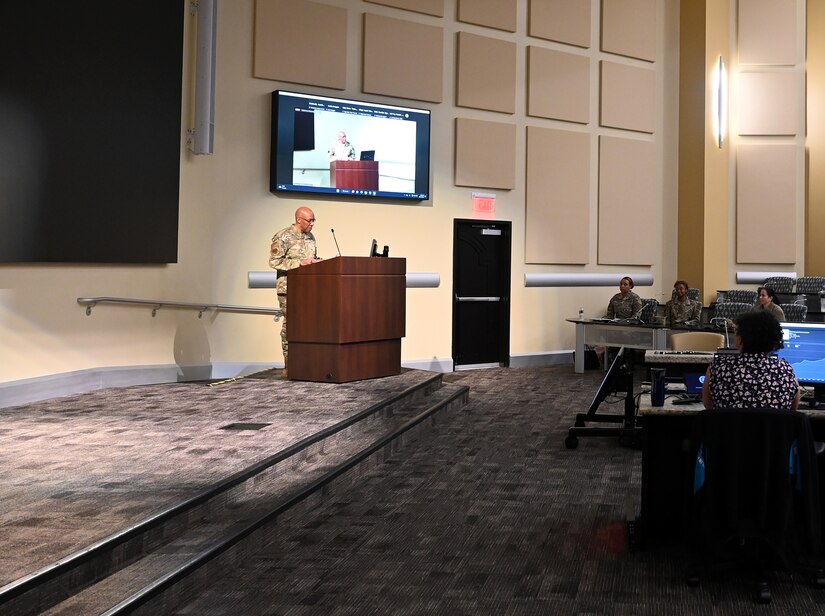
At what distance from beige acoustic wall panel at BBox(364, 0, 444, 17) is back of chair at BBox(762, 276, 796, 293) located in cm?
619

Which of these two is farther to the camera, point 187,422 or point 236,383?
point 236,383

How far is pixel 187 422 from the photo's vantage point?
665 centimetres

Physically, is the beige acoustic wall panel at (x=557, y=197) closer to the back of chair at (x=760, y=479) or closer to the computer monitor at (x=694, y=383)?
the computer monitor at (x=694, y=383)

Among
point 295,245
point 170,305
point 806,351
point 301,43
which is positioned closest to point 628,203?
point 301,43

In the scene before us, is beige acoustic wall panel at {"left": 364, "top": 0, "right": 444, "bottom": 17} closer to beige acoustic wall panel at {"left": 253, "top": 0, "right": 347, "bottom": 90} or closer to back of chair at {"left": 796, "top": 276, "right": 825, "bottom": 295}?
beige acoustic wall panel at {"left": 253, "top": 0, "right": 347, "bottom": 90}

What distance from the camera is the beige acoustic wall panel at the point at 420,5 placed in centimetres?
1085

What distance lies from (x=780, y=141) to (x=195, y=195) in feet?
31.3

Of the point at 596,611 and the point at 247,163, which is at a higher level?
the point at 247,163

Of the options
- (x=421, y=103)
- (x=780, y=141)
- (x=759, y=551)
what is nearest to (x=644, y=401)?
(x=759, y=551)

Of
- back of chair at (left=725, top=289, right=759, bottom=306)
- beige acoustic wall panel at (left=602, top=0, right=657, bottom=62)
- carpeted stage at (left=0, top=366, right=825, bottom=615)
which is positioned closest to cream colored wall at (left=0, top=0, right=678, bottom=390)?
beige acoustic wall panel at (left=602, top=0, right=657, bottom=62)

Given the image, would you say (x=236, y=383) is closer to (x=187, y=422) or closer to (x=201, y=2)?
(x=187, y=422)

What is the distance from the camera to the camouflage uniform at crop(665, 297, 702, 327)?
11.9 m

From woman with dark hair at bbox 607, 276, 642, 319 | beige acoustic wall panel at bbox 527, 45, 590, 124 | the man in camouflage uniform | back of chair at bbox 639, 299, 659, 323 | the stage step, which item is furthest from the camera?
woman with dark hair at bbox 607, 276, 642, 319

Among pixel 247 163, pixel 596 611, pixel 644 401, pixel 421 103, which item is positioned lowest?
pixel 596 611
